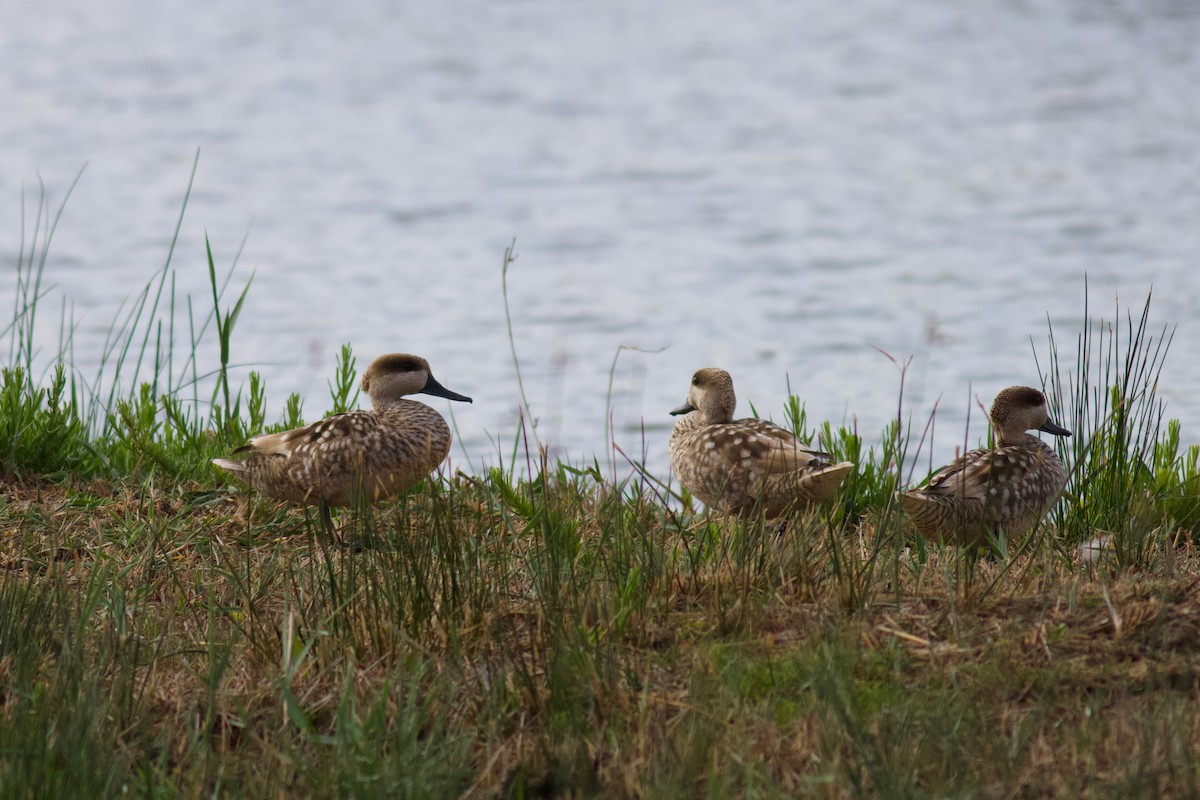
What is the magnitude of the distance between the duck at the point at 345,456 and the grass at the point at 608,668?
38 centimetres

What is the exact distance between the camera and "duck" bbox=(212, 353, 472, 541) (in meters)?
6.40

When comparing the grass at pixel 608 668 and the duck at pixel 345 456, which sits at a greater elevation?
the duck at pixel 345 456

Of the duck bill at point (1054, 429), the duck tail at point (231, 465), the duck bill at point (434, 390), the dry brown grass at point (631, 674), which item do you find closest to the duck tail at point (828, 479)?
the dry brown grass at point (631, 674)

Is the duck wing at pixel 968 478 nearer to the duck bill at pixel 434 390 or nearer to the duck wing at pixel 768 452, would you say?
the duck wing at pixel 768 452

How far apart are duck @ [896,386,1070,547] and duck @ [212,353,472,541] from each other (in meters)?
2.05

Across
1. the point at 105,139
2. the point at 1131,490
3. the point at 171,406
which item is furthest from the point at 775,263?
the point at 105,139

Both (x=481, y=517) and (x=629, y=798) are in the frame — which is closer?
(x=629, y=798)

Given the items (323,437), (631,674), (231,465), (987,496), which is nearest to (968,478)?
(987,496)

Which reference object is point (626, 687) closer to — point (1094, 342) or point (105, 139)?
point (1094, 342)

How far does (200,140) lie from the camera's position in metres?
21.0

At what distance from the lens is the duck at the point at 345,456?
6398 millimetres

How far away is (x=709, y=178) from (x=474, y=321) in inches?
239

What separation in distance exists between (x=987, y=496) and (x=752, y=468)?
0.96m

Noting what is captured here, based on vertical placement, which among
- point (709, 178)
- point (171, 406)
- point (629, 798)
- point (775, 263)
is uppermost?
point (709, 178)
